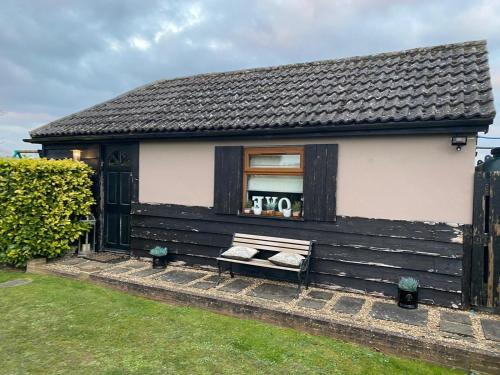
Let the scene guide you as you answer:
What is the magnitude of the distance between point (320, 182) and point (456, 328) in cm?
292

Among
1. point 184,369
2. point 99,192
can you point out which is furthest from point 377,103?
point 99,192

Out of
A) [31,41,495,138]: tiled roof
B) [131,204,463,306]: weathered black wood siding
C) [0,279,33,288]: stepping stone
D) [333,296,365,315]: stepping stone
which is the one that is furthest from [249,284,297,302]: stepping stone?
[0,279,33,288]: stepping stone

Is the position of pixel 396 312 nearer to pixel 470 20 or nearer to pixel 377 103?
pixel 377 103

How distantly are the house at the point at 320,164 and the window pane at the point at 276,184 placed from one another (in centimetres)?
2

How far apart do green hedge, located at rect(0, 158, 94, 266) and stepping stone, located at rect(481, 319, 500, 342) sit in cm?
820

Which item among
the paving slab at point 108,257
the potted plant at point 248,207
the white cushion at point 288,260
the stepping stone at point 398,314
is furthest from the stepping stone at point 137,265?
the stepping stone at point 398,314

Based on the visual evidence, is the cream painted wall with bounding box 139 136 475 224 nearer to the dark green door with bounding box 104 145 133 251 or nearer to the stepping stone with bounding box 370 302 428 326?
the stepping stone with bounding box 370 302 428 326

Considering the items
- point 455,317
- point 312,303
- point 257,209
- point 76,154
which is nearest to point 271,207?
point 257,209

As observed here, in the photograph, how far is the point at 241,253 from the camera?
5.91 m

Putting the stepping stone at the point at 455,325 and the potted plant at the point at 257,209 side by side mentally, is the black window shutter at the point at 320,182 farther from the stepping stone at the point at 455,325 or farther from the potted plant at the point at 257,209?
the stepping stone at the point at 455,325

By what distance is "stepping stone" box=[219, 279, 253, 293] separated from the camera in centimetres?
559

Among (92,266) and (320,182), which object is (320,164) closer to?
(320,182)

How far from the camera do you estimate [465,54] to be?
21.4 ft

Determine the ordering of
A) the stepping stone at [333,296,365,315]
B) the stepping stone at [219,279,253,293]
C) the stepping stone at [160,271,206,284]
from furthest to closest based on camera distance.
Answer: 1. the stepping stone at [160,271,206,284]
2. the stepping stone at [219,279,253,293]
3. the stepping stone at [333,296,365,315]
